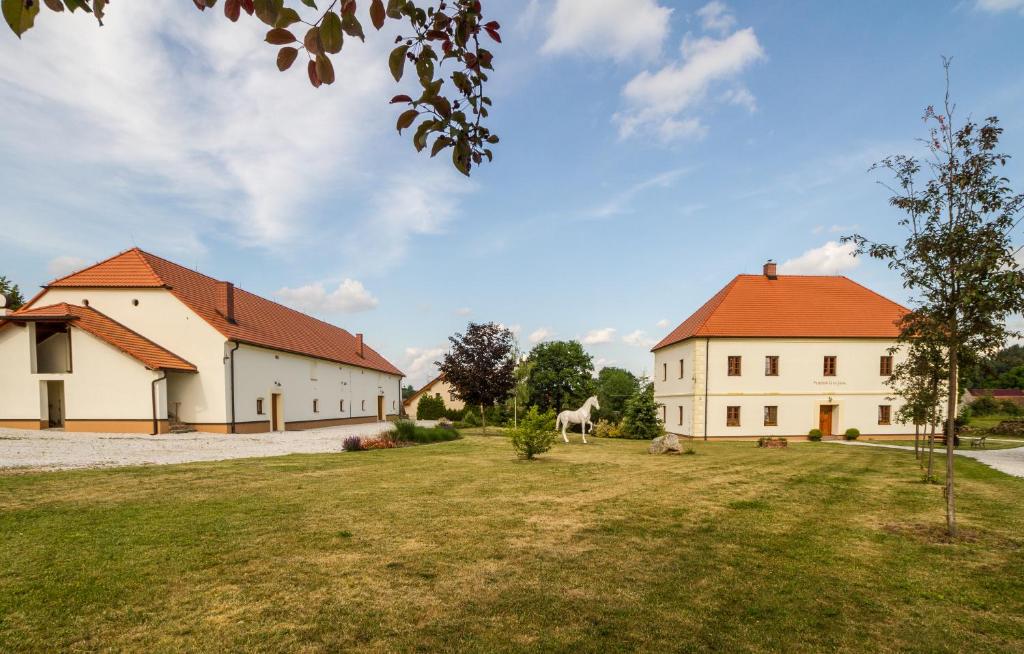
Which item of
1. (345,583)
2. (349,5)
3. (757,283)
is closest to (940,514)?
(345,583)

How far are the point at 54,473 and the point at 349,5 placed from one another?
12858mm

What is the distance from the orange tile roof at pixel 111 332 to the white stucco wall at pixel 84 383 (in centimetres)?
40

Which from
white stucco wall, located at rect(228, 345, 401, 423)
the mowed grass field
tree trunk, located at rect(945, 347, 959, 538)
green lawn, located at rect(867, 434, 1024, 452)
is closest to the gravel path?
the mowed grass field

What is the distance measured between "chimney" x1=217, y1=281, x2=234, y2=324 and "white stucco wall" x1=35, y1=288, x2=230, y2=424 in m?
2.89

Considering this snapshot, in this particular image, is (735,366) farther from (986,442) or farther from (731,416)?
(986,442)

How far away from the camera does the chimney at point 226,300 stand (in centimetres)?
2816

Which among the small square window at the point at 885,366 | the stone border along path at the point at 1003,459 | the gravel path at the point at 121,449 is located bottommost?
the stone border along path at the point at 1003,459

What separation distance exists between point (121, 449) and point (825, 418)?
112 ft

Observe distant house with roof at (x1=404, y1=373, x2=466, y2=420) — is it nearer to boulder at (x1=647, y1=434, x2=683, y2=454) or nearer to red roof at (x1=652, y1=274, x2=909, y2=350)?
red roof at (x1=652, y1=274, x2=909, y2=350)

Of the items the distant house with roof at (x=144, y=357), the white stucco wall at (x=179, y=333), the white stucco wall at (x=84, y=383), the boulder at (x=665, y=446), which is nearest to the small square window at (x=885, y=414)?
the boulder at (x=665, y=446)

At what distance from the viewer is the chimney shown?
28156 millimetres

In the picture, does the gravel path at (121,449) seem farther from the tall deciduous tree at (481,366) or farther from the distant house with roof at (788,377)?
the distant house with roof at (788,377)

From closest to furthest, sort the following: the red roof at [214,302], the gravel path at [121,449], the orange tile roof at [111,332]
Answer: the gravel path at [121,449] → the orange tile roof at [111,332] → the red roof at [214,302]

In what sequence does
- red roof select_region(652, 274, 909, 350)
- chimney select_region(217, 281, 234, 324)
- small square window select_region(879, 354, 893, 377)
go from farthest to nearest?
red roof select_region(652, 274, 909, 350)
small square window select_region(879, 354, 893, 377)
chimney select_region(217, 281, 234, 324)
